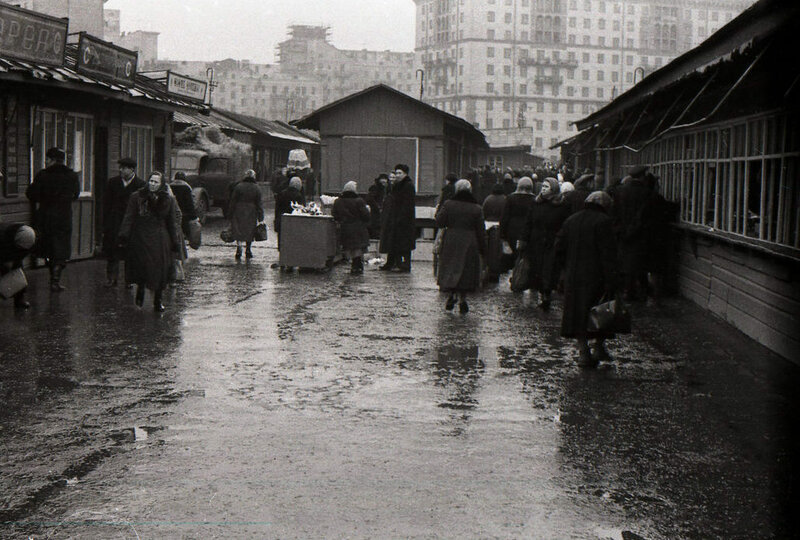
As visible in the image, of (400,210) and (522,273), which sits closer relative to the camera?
(522,273)

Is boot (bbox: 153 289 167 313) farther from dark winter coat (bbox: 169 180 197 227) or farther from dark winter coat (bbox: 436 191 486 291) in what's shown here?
dark winter coat (bbox: 436 191 486 291)

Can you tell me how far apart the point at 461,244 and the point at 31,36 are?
7.53 meters

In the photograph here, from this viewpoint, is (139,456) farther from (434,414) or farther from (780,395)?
(780,395)

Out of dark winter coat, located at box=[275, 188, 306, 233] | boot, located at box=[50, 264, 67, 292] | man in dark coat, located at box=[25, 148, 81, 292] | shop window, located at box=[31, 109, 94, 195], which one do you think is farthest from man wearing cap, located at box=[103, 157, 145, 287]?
dark winter coat, located at box=[275, 188, 306, 233]

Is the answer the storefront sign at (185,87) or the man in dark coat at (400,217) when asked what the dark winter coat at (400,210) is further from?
the storefront sign at (185,87)

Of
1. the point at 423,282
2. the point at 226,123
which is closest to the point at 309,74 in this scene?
the point at 226,123

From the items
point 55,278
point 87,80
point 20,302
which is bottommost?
point 20,302

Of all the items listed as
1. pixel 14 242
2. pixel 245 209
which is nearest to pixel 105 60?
pixel 245 209

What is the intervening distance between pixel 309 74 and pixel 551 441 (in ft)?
483

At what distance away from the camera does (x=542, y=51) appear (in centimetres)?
14350

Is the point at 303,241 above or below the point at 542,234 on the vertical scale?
below

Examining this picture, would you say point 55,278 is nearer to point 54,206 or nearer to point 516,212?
point 54,206

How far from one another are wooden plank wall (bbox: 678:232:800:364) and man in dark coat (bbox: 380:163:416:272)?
4.83 m

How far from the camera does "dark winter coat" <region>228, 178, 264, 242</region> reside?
65.6ft
